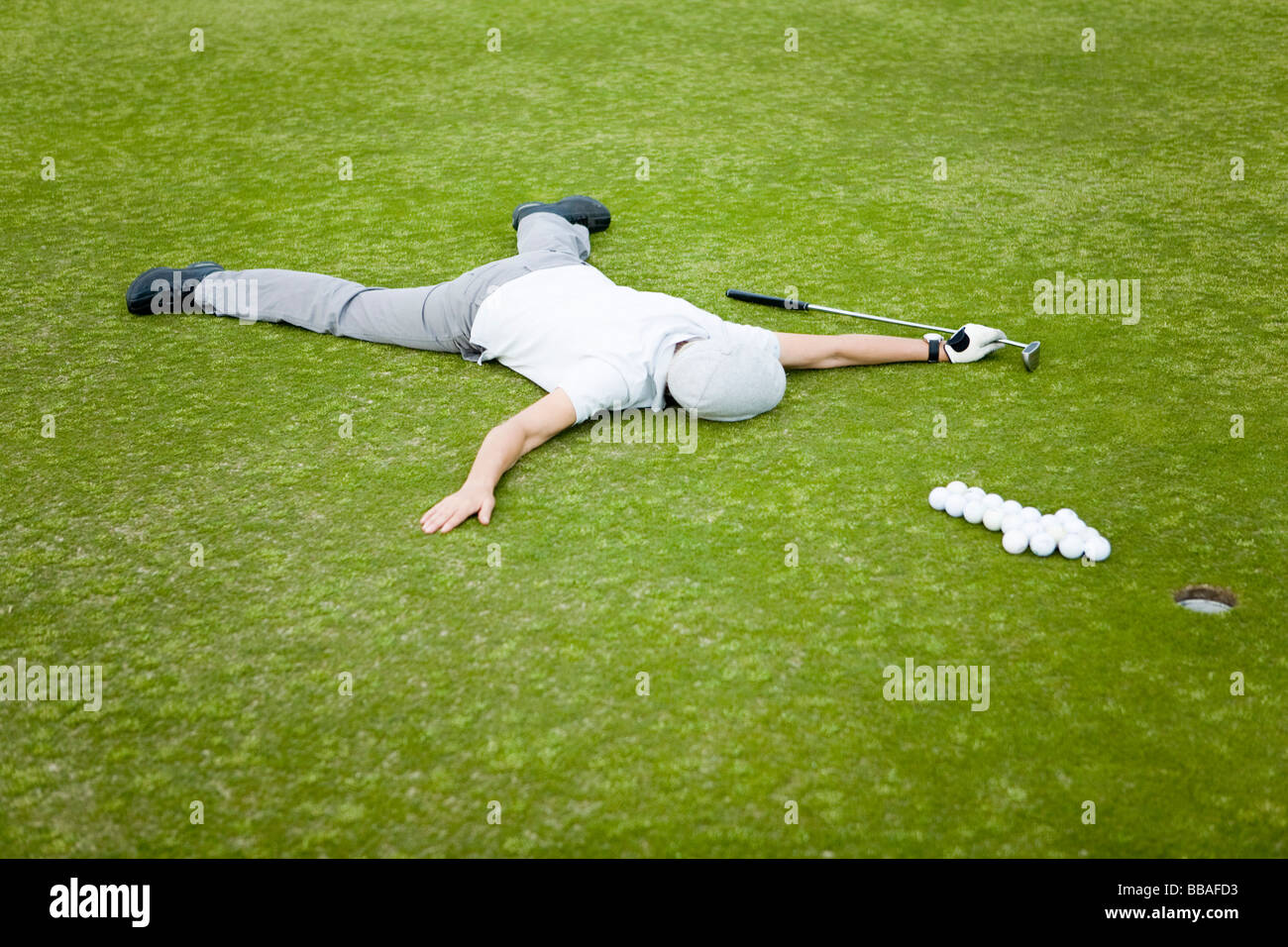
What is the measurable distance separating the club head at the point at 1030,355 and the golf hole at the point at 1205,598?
896mm

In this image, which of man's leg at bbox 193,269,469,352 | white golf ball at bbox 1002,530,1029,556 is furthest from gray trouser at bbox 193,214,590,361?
white golf ball at bbox 1002,530,1029,556

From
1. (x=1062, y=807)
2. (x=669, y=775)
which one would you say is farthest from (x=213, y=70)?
(x=1062, y=807)

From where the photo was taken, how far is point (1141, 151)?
430cm

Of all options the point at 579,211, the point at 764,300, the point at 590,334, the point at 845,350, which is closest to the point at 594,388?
the point at 590,334

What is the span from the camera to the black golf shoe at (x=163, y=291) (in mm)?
3260

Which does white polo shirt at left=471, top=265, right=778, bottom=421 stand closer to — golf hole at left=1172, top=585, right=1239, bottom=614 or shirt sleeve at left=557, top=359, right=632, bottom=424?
shirt sleeve at left=557, top=359, right=632, bottom=424

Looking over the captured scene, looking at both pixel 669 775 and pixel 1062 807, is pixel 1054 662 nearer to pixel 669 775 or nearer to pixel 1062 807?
pixel 1062 807

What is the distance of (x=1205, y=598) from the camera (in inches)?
83.9

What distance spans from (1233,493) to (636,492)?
4.24 feet

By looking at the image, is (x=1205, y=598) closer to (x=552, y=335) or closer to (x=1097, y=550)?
(x=1097, y=550)

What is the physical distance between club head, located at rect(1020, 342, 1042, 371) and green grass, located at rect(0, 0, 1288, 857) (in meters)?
0.03

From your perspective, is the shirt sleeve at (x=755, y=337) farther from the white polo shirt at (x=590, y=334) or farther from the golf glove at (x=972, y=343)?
the golf glove at (x=972, y=343)

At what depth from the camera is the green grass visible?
175 cm

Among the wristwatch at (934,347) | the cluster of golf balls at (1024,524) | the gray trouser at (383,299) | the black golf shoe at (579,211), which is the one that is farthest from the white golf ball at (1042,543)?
the black golf shoe at (579,211)
